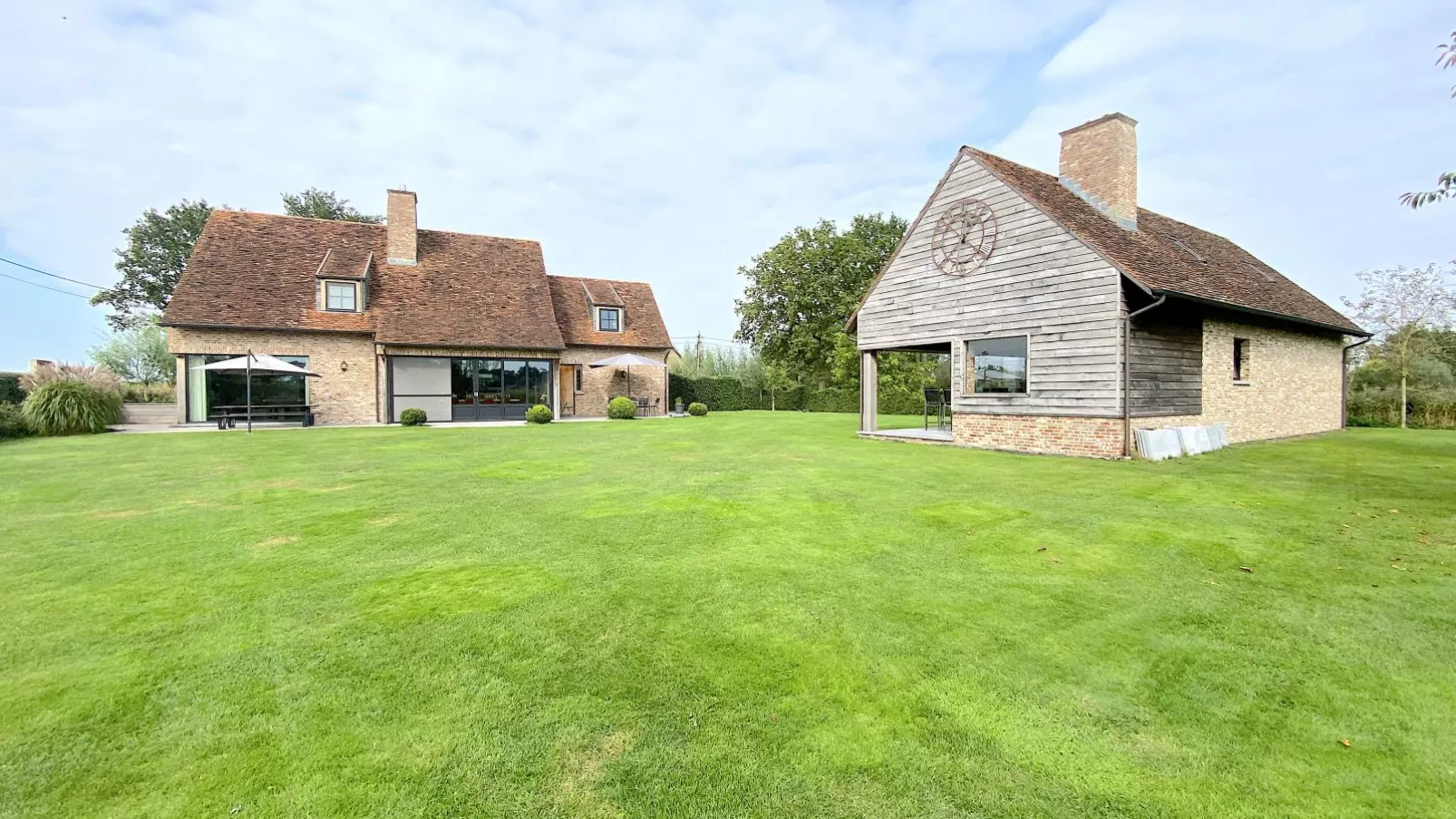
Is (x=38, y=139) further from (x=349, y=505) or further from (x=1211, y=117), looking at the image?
(x=1211, y=117)

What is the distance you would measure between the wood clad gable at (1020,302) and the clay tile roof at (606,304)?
14.1 m

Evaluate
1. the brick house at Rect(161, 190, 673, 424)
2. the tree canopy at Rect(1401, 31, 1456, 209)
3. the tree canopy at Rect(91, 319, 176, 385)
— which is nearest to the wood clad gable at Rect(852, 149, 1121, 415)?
the tree canopy at Rect(1401, 31, 1456, 209)

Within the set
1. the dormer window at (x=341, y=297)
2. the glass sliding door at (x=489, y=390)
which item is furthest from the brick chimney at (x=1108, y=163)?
the dormer window at (x=341, y=297)

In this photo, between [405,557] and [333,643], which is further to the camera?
[405,557]

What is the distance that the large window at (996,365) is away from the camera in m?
11.7

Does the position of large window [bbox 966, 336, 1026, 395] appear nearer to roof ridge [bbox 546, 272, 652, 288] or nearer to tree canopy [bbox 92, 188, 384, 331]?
roof ridge [bbox 546, 272, 652, 288]

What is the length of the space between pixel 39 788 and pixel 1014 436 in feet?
42.4

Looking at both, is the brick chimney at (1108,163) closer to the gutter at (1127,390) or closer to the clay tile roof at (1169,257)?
the clay tile roof at (1169,257)

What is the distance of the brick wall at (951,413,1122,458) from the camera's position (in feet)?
34.2

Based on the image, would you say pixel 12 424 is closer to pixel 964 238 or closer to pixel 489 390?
pixel 489 390

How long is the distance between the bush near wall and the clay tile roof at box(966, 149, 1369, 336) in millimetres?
5353

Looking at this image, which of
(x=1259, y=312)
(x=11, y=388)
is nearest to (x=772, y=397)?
(x=1259, y=312)

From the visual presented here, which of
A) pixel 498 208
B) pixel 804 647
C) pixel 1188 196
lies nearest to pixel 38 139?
pixel 498 208

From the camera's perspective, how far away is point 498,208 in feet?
91.9
